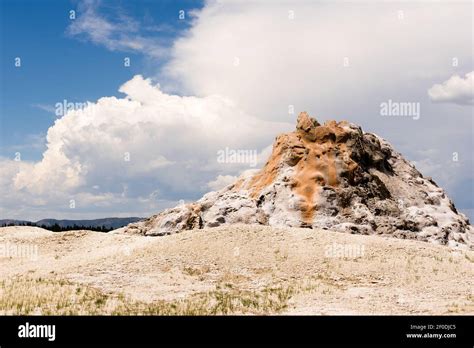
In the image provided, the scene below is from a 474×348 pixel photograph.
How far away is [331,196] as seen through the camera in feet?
194

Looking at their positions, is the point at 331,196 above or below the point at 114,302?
above

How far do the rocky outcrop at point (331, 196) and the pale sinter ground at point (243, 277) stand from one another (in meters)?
13.3

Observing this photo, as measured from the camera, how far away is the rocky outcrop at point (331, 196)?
57.6 meters

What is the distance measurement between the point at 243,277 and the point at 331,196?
2545 centimetres

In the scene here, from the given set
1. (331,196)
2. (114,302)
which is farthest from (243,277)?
(331,196)

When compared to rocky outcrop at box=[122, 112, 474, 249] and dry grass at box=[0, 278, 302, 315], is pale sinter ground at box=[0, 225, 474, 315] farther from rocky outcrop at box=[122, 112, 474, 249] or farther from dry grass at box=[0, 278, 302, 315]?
rocky outcrop at box=[122, 112, 474, 249]

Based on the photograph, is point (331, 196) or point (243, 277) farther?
point (331, 196)

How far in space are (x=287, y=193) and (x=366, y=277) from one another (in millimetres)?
25592

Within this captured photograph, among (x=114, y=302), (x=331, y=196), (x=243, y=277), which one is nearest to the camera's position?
(x=114, y=302)

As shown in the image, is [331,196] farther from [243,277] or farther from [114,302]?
[114,302]

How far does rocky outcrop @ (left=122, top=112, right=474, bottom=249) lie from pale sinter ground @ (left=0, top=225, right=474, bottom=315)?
1334 centimetres

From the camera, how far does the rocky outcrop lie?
57.6 metres

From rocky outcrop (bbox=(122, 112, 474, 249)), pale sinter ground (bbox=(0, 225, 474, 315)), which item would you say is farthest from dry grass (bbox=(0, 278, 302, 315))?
rocky outcrop (bbox=(122, 112, 474, 249))

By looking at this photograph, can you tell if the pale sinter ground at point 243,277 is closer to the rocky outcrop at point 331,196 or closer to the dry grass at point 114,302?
the dry grass at point 114,302
